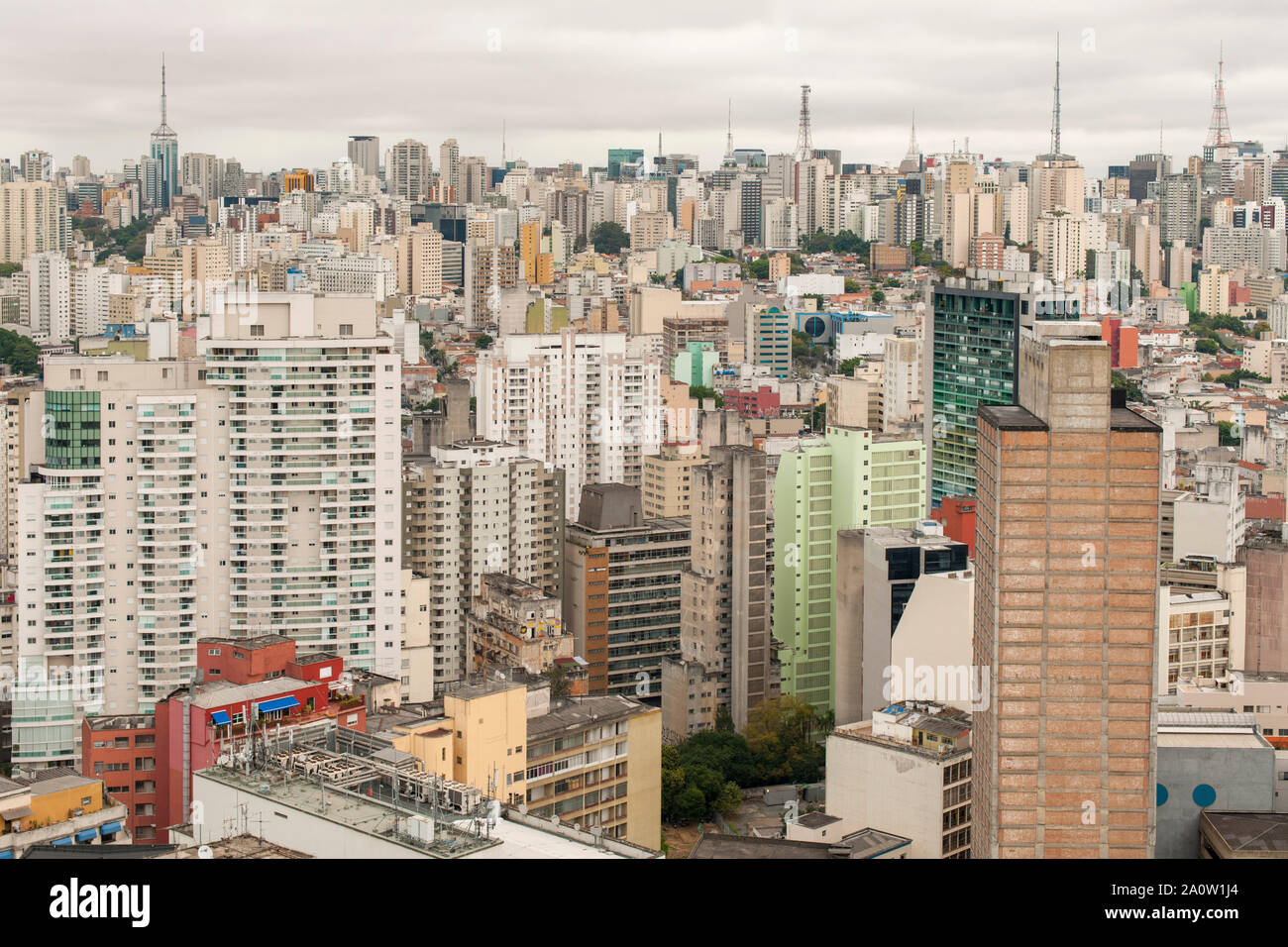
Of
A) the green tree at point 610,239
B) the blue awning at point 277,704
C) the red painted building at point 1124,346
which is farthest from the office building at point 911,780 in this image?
the green tree at point 610,239

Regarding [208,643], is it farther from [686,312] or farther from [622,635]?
[686,312]

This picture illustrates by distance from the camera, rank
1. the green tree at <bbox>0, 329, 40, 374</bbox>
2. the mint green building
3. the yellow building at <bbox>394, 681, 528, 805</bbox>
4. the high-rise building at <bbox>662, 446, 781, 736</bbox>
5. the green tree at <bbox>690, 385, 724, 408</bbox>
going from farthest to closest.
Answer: the mint green building, the green tree at <bbox>0, 329, 40, 374</bbox>, the green tree at <bbox>690, 385, 724, 408</bbox>, the high-rise building at <bbox>662, 446, 781, 736</bbox>, the yellow building at <bbox>394, 681, 528, 805</bbox>

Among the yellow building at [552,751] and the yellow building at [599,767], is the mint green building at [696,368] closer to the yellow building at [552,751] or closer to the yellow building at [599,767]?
the yellow building at [552,751]

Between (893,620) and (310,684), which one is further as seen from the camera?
(893,620)

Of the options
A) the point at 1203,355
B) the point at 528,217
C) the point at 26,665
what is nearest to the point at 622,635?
the point at 26,665

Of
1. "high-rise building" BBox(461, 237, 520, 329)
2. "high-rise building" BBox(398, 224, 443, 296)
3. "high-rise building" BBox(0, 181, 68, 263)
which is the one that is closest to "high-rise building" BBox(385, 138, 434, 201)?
"high-rise building" BBox(398, 224, 443, 296)

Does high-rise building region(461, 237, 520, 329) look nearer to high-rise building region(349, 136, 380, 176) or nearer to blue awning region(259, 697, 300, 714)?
high-rise building region(349, 136, 380, 176)
